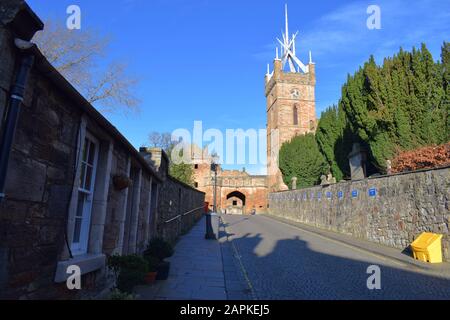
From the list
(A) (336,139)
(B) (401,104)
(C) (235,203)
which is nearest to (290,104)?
(C) (235,203)

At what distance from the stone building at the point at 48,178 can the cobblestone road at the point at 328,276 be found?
3183mm

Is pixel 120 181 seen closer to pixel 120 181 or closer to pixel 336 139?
pixel 120 181

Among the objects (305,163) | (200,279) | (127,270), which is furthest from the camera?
(305,163)

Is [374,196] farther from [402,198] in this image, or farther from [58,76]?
[58,76]

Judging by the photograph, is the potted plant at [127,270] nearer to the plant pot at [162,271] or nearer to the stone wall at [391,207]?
the plant pot at [162,271]

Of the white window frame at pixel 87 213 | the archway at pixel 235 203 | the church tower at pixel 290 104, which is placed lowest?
the white window frame at pixel 87 213

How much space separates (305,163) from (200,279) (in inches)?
1147

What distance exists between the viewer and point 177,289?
604 centimetres

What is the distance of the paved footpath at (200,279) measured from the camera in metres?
5.70

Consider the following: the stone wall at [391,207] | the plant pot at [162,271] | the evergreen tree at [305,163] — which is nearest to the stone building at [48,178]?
the plant pot at [162,271]

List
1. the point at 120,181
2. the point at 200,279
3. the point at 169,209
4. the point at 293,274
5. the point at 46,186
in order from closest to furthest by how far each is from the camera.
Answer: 1. the point at 46,186
2. the point at 120,181
3. the point at 200,279
4. the point at 293,274
5. the point at 169,209

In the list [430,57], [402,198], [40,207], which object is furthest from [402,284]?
[430,57]

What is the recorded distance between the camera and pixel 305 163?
34.5 meters

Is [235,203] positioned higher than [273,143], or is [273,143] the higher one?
[273,143]
